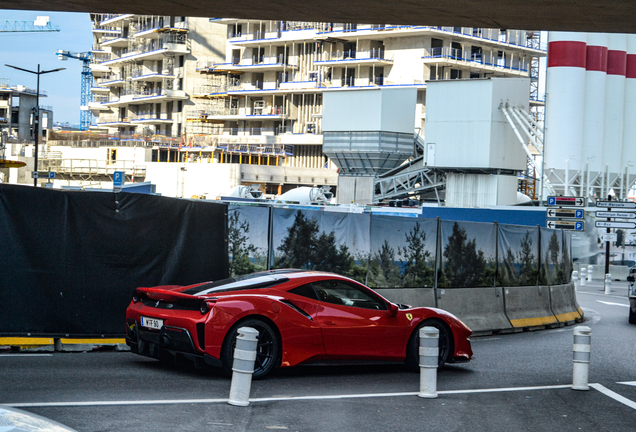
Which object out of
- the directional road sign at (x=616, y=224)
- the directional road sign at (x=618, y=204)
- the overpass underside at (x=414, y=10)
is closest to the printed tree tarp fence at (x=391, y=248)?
the overpass underside at (x=414, y=10)

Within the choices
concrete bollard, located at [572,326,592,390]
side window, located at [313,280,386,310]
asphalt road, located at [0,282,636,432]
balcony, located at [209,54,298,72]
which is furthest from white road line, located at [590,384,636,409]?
balcony, located at [209,54,298,72]

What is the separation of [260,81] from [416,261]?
84834 millimetres

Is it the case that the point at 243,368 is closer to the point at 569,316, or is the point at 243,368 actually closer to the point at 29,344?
the point at 29,344

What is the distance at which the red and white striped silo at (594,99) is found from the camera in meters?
53.7

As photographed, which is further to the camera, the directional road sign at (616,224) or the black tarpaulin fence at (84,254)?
the directional road sign at (616,224)

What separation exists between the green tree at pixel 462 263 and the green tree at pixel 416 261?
1.57 ft

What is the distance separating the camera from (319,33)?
89625 millimetres

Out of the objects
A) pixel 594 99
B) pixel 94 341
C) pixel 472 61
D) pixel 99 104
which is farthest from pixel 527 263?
pixel 99 104

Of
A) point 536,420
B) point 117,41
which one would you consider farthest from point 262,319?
point 117,41

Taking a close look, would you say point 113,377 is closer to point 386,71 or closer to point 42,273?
point 42,273

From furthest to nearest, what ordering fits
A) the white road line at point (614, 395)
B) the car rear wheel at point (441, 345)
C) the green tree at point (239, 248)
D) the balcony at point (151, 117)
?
the balcony at point (151, 117) < the green tree at point (239, 248) < the car rear wheel at point (441, 345) < the white road line at point (614, 395)

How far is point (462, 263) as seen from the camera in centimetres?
1709

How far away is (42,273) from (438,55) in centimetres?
7807

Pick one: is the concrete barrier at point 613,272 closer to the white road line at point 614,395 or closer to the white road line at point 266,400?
the white road line at point 614,395
